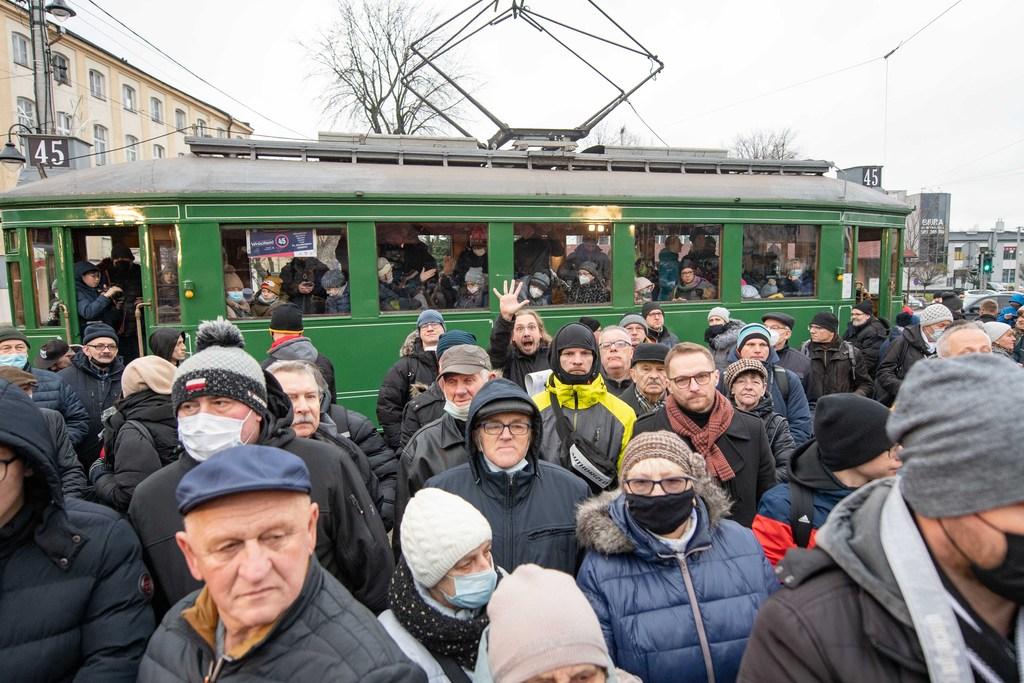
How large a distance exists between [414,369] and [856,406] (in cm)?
325

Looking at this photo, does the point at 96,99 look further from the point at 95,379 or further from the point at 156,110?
the point at 95,379

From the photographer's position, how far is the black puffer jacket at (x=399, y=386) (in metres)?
4.64

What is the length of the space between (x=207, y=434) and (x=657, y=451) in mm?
1521

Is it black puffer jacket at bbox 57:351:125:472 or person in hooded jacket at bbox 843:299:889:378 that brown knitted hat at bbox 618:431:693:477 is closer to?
black puffer jacket at bbox 57:351:125:472

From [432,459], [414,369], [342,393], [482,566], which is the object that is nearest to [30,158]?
[342,393]

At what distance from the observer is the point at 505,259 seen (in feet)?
23.1

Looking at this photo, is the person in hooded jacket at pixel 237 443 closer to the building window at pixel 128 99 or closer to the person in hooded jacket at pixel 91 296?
the person in hooded jacket at pixel 91 296

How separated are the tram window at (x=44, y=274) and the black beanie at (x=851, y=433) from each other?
23.6ft

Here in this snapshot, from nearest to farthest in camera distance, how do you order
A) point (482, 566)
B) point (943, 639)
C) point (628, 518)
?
point (943, 639) → point (482, 566) → point (628, 518)

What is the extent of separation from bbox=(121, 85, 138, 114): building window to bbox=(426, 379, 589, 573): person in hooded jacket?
39.6m

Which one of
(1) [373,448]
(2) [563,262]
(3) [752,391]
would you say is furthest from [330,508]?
(2) [563,262]

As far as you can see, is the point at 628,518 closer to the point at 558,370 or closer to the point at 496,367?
the point at 558,370

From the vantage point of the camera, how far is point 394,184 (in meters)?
6.75

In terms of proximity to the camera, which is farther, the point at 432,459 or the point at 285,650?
the point at 432,459
